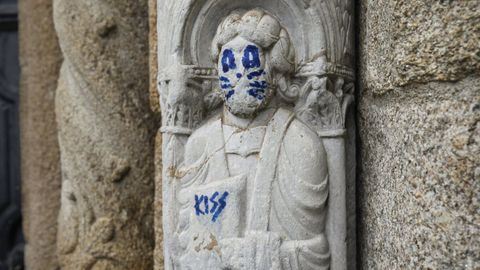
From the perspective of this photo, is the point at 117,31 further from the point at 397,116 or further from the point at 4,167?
the point at 4,167

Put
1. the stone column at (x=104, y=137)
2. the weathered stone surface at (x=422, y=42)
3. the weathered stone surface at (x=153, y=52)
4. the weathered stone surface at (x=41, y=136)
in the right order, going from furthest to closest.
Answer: the weathered stone surface at (x=41, y=136)
the stone column at (x=104, y=137)
the weathered stone surface at (x=153, y=52)
the weathered stone surface at (x=422, y=42)

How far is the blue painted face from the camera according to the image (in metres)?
1.05

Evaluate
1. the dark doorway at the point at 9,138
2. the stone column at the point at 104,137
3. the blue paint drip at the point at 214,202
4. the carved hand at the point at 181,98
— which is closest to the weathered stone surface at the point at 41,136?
the stone column at the point at 104,137

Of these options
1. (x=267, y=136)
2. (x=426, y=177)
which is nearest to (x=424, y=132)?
(x=426, y=177)

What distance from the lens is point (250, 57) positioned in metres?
1.05

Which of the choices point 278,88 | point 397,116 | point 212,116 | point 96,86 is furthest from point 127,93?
point 397,116

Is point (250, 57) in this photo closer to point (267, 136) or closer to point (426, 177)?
point (267, 136)

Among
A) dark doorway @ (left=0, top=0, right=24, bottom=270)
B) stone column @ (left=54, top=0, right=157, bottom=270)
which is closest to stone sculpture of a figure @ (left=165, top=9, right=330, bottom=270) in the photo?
stone column @ (left=54, top=0, right=157, bottom=270)

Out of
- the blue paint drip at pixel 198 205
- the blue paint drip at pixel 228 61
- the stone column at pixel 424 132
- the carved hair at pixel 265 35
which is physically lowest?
the blue paint drip at pixel 198 205

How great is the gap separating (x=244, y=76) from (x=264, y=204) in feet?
0.80

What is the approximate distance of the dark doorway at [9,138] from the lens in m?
2.42

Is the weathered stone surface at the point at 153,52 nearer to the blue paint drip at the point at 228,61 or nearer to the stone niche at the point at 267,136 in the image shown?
the stone niche at the point at 267,136

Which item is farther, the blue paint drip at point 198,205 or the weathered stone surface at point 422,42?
the blue paint drip at point 198,205

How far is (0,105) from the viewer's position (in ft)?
8.05
